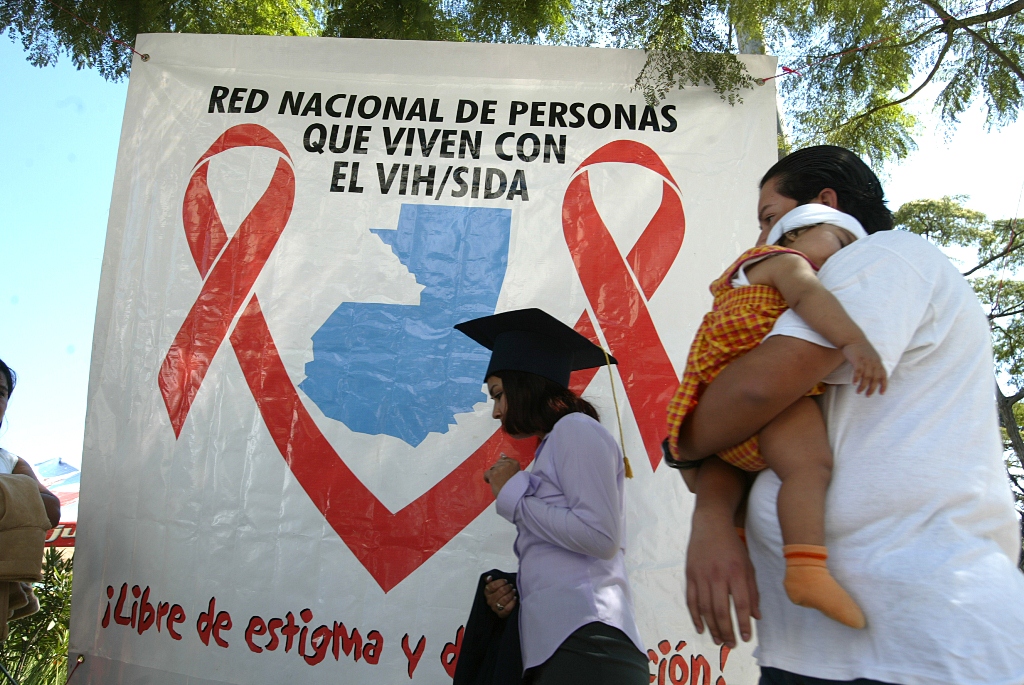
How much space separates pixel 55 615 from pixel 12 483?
1.79m

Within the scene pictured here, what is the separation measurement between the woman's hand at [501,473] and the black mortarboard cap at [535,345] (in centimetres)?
26

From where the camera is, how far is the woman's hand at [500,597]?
2070 millimetres

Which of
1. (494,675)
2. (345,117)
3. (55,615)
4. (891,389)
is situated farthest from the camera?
(55,615)

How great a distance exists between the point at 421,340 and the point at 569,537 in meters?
1.34

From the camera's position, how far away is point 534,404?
227 centimetres

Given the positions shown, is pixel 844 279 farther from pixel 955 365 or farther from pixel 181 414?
pixel 181 414

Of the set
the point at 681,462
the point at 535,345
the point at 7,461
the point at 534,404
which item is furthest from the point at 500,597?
the point at 7,461

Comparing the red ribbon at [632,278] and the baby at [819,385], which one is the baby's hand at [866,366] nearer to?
the baby at [819,385]

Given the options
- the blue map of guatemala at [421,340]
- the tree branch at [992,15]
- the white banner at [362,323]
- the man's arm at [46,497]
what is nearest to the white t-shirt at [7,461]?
the man's arm at [46,497]

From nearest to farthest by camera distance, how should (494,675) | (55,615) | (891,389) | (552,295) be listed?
(891,389), (494,675), (552,295), (55,615)

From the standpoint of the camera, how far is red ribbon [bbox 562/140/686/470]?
2.95 meters

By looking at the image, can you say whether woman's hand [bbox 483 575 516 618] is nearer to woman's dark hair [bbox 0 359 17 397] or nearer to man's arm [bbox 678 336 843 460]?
man's arm [bbox 678 336 843 460]

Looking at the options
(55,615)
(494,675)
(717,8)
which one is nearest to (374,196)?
(717,8)

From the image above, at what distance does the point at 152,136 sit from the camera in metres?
3.40
